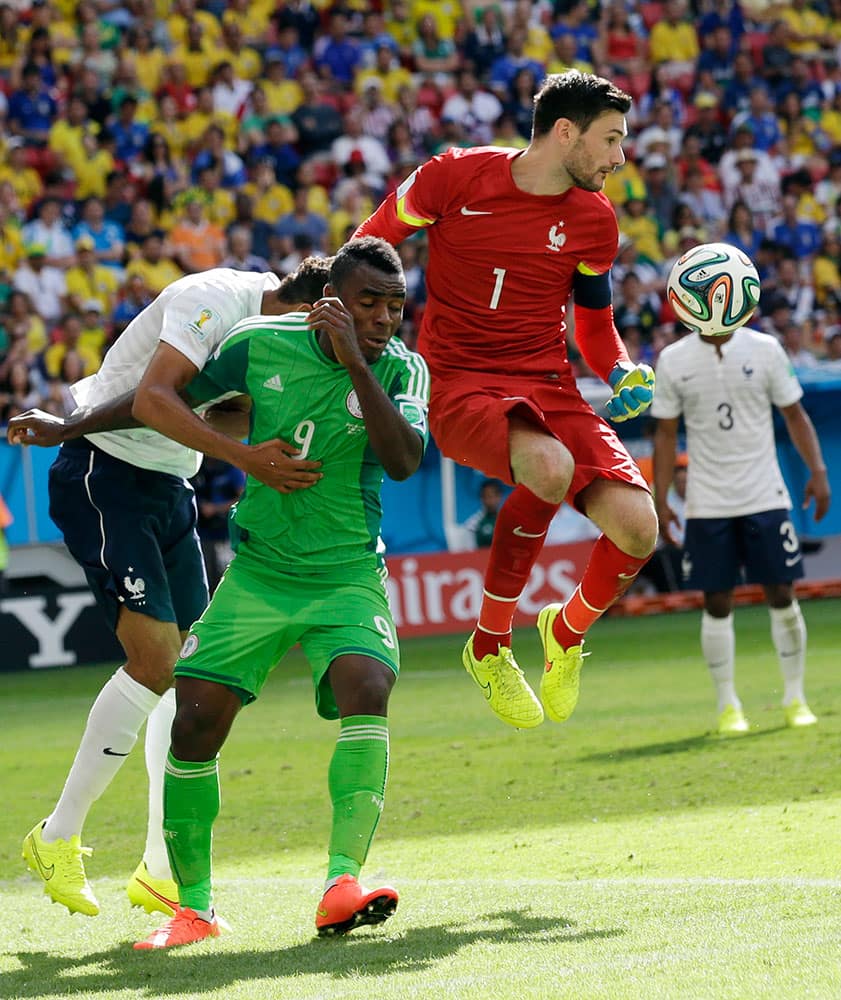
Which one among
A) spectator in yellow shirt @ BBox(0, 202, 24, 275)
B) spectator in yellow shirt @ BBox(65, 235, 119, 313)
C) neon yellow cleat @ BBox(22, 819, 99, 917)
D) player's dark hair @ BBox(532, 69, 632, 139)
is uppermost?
player's dark hair @ BBox(532, 69, 632, 139)

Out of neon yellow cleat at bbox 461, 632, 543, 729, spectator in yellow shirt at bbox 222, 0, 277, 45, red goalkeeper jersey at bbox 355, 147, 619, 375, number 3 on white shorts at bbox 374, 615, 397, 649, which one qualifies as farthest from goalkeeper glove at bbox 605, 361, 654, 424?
spectator in yellow shirt at bbox 222, 0, 277, 45

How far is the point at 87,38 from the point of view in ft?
59.9

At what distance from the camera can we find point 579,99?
6.05 metres

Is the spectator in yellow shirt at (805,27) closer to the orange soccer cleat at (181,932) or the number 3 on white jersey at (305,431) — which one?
the number 3 on white jersey at (305,431)

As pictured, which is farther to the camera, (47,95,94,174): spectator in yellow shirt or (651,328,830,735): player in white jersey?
(47,95,94,174): spectator in yellow shirt

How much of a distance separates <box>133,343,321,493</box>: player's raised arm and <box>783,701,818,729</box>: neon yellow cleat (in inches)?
204

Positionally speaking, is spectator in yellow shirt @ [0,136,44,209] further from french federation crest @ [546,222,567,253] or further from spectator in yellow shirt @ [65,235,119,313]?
french federation crest @ [546,222,567,253]

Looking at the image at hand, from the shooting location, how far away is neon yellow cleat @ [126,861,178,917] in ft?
18.6

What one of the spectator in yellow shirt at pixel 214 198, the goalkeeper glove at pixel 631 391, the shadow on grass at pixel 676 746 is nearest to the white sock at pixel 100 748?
the goalkeeper glove at pixel 631 391

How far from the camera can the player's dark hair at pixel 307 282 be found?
538 centimetres

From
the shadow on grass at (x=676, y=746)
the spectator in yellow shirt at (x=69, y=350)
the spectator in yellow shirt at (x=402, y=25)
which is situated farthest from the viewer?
the spectator in yellow shirt at (x=402, y=25)

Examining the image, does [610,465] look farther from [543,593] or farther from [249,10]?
[249,10]

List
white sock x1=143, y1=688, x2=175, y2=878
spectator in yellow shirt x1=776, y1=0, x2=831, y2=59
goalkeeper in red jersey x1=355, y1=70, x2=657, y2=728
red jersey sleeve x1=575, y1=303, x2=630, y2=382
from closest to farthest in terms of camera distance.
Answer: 1. white sock x1=143, y1=688, x2=175, y2=878
2. goalkeeper in red jersey x1=355, y1=70, x2=657, y2=728
3. red jersey sleeve x1=575, y1=303, x2=630, y2=382
4. spectator in yellow shirt x1=776, y1=0, x2=831, y2=59

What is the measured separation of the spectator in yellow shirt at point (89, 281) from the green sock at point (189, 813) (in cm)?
1138
